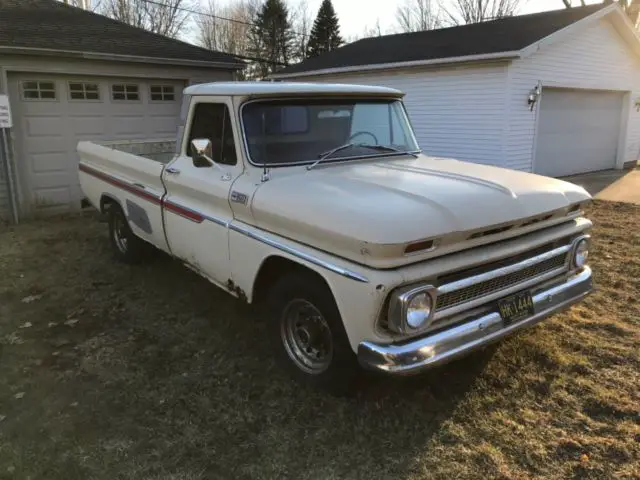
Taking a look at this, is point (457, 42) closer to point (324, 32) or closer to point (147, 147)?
point (147, 147)

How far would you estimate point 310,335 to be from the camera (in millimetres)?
3510

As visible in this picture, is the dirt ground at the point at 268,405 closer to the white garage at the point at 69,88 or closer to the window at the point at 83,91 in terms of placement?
the white garage at the point at 69,88

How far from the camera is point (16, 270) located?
647 centimetres

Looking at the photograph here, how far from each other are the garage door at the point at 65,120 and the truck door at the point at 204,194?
20.4 feet

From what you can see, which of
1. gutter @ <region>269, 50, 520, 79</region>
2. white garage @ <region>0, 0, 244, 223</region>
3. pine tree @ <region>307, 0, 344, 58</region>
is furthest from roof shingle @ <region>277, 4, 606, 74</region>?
pine tree @ <region>307, 0, 344, 58</region>

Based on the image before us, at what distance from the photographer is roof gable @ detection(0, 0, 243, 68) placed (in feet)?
30.7

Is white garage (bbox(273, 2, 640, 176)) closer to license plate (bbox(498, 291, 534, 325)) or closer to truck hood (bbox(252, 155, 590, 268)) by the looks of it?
truck hood (bbox(252, 155, 590, 268))

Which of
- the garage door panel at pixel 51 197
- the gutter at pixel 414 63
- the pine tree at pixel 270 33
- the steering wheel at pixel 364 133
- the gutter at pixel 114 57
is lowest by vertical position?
the garage door panel at pixel 51 197

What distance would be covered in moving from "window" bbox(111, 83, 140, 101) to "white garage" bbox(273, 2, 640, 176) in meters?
6.99

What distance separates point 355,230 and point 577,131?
14614 mm

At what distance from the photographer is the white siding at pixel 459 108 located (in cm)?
1272

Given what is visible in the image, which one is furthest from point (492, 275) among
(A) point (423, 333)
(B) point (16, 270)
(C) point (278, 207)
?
(B) point (16, 270)

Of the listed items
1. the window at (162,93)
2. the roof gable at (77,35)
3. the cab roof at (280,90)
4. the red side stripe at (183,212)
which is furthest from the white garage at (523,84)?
the red side stripe at (183,212)

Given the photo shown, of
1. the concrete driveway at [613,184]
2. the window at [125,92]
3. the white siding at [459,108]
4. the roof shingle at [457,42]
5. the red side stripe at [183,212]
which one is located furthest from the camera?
the roof shingle at [457,42]
